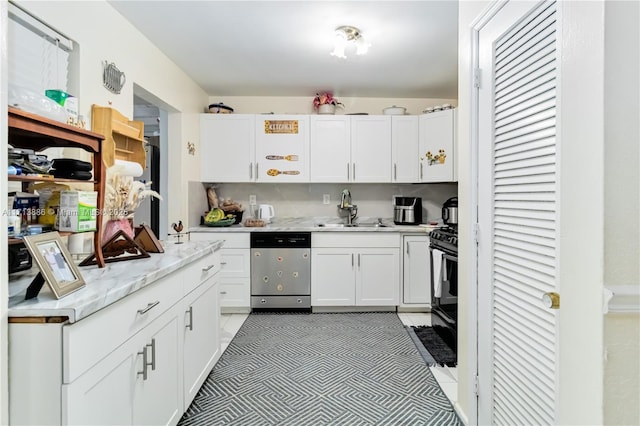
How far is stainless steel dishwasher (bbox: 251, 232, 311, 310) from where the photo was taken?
378 cm

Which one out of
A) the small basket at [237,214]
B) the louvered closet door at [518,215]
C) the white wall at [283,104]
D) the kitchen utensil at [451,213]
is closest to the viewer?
the louvered closet door at [518,215]

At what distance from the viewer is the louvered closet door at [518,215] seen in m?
1.16

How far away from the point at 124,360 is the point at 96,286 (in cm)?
30

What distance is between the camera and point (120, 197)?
1.75m

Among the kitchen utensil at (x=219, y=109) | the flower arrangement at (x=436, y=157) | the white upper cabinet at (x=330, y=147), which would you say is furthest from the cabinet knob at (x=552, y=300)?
the kitchen utensil at (x=219, y=109)

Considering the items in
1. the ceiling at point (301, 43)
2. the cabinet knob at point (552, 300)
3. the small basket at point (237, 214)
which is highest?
the ceiling at point (301, 43)

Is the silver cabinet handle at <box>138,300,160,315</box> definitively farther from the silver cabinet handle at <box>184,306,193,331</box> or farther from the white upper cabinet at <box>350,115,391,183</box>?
the white upper cabinet at <box>350,115,391,183</box>

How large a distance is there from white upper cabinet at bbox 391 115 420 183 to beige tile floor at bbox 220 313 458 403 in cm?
155

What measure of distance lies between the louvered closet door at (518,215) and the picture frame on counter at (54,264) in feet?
5.04

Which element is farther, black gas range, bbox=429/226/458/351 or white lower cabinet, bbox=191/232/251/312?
white lower cabinet, bbox=191/232/251/312

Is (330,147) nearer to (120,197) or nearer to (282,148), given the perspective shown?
(282,148)

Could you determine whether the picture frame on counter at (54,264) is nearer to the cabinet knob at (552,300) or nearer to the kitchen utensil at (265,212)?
the cabinet knob at (552,300)

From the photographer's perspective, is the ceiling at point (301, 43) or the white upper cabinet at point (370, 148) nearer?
the ceiling at point (301, 43)

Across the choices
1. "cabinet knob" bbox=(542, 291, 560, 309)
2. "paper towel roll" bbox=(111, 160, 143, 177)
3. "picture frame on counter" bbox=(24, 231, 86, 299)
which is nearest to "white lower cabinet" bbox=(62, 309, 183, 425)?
"picture frame on counter" bbox=(24, 231, 86, 299)
